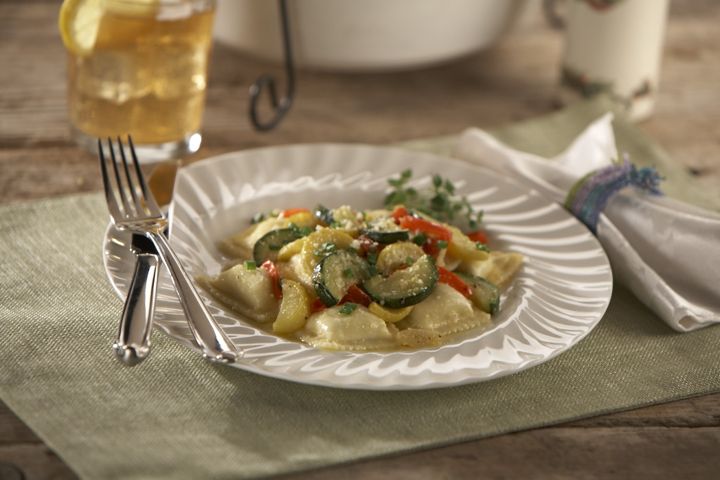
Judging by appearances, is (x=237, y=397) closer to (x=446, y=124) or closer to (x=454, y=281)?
(x=454, y=281)

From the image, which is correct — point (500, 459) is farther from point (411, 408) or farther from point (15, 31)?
point (15, 31)

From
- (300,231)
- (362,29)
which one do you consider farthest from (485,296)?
(362,29)

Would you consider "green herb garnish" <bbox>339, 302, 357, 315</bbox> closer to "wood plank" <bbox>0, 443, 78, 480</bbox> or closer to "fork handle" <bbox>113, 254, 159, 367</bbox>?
"fork handle" <bbox>113, 254, 159, 367</bbox>

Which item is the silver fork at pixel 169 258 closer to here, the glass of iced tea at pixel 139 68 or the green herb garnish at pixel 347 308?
the green herb garnish at pixel 347 308

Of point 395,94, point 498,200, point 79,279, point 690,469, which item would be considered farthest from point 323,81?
point 690,469

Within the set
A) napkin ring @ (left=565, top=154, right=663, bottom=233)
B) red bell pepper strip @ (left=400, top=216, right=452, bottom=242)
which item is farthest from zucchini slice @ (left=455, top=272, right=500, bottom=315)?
napkin ring @ (left=565, top=154, right=663, bottom=233)
